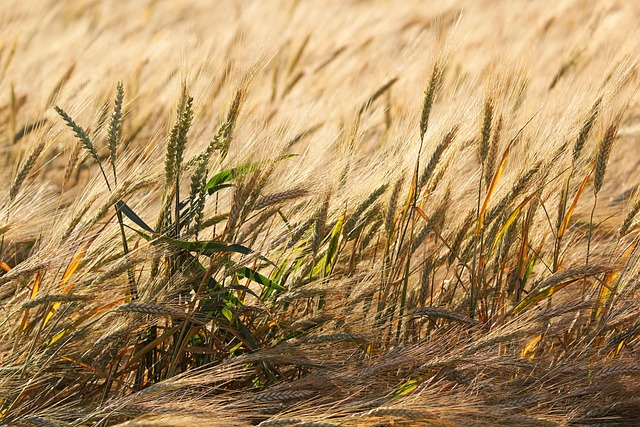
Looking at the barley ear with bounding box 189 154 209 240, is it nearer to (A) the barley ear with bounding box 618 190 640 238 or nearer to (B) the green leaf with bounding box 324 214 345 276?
(B) the green leaf with bounding box 324 214 345 276

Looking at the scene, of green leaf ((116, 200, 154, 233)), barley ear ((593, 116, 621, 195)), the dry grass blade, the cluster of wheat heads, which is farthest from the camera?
barley ear ((593, 116, 621, 195))

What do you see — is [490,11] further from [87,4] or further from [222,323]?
[222,323]

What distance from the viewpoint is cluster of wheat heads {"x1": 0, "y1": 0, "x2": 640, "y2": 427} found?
1688 mm

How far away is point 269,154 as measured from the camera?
74.9 inches

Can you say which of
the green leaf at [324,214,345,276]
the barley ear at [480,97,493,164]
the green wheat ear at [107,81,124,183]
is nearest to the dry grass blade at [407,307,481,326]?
the green leaf at [324,214,345,276]

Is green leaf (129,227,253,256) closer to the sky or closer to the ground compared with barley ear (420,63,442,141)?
closer to the ground

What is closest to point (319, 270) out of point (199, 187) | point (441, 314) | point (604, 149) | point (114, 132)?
point (441, 314)

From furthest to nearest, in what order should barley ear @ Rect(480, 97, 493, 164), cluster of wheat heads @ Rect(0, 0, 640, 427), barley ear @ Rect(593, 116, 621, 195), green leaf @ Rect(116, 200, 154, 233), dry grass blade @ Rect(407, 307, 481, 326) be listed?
barley ear @ Rect(593, 116, 621, 195) < barley ear @ Rect(480, 97, 493, 164) < dry grass blade @ Rect(407, 307, 481, 326) < green leaf @ Rect(116, 200, 154, 233) < cluster of wheat heads @ Rect(0, 0, 640, 427)

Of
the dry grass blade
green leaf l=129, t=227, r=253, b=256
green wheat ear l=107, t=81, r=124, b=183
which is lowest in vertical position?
the dry grass blade

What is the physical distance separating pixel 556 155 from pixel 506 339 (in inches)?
22.5

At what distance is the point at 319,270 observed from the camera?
83.3 inches

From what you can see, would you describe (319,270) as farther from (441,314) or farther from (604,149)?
(604,149)

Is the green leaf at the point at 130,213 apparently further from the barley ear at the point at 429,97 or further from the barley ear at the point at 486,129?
the barley ear at the point at 486,129

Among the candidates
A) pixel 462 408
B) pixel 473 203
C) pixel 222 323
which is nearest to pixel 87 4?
pixel 473 203
